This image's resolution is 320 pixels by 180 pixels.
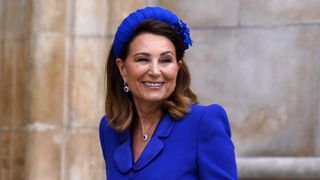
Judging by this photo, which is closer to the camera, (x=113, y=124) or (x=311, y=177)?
(x=113, y=124)

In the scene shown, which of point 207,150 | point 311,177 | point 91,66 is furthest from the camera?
point 91,66

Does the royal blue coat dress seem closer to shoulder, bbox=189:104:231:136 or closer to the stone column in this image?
shoulder, bbox=189:104:231:136

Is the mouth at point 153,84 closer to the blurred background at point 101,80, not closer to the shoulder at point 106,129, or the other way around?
the shoulder at point 106,129

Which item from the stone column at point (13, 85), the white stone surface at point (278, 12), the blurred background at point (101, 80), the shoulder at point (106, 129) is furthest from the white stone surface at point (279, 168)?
the shoulder at point (106, 129)

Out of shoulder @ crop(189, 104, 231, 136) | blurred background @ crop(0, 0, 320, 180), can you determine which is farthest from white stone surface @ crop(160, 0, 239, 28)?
shoulder @ crop(189, 104, 231, 136)

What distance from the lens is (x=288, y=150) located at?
206 inches

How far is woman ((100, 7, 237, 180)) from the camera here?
102 inches

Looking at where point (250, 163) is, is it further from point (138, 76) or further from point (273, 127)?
point (138, 76)

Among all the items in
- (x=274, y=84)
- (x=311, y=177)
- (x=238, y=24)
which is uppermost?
(x=238, y=24)

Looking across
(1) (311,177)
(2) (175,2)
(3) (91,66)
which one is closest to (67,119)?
(3) (91,66)

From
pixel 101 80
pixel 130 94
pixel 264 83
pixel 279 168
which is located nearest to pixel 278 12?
pixel 264 83

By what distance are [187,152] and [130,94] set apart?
362 mm

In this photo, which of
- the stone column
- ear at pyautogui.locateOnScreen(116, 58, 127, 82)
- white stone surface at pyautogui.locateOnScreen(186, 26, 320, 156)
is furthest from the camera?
Answer: the stone column

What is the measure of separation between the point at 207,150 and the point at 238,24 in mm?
2886
